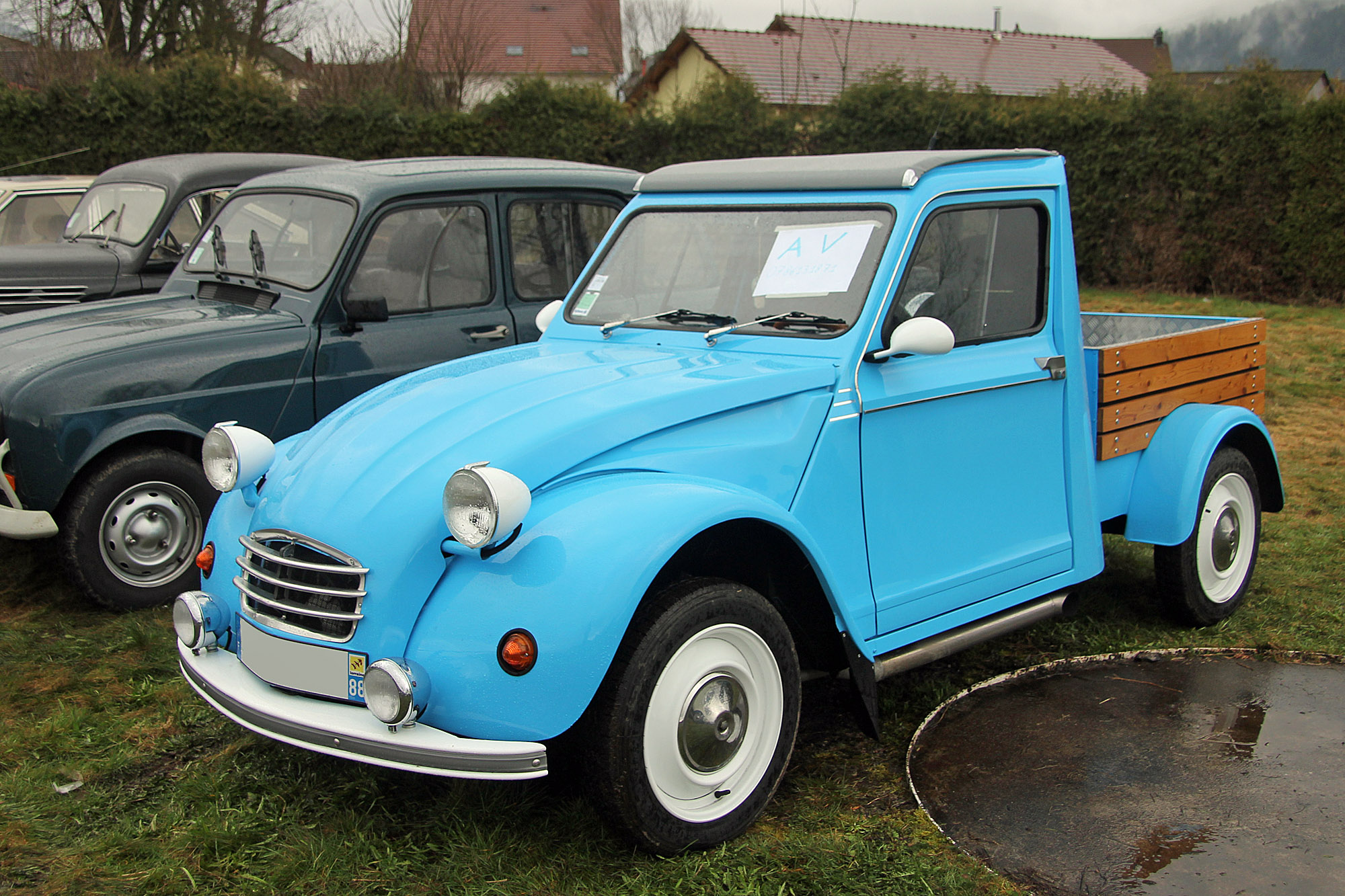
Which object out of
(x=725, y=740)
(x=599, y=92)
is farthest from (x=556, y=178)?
(x=599, y=92)

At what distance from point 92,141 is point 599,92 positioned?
23.7ft

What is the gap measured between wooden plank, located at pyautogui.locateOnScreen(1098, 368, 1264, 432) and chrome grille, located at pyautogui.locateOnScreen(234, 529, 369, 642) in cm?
281

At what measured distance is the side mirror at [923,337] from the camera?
3.28m

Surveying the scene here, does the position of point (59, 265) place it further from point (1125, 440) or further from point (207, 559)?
point (1125, 440)

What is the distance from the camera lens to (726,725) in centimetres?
290

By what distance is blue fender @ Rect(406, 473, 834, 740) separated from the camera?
2539 mm

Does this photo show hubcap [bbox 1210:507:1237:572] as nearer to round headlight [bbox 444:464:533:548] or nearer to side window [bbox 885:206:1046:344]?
side window [bbox 885:206:1046:344]

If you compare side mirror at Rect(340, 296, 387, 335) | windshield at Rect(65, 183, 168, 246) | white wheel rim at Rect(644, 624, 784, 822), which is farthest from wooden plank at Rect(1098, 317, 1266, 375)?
windshield at Rect(65, 183, 168, 246)

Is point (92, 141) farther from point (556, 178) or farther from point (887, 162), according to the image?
point (887, 162)

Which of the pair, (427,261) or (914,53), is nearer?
(427,261)

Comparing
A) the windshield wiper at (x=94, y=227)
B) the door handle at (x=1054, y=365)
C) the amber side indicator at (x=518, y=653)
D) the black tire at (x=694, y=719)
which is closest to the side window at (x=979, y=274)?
the door handle at (x=1054, y=365)

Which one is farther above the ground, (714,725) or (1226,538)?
(714,725)

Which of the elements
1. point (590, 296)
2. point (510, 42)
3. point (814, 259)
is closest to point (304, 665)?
point (590, 296)

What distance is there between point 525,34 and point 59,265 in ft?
170
